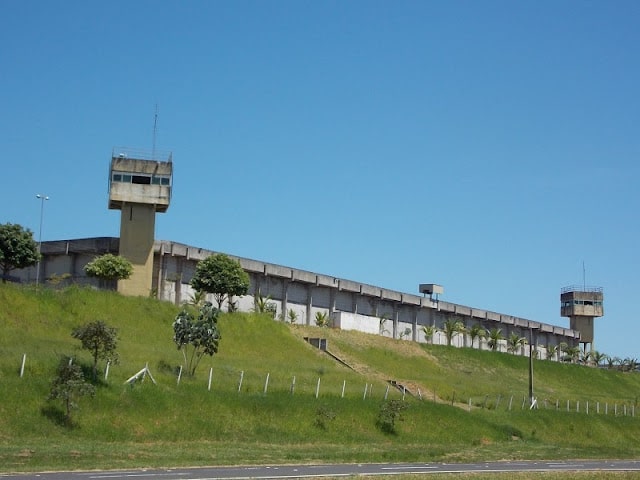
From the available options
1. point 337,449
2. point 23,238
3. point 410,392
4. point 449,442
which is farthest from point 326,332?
point 337,449

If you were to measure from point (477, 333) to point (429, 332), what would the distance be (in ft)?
29.6

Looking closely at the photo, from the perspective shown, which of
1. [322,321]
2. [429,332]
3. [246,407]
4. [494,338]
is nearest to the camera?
[246,407]

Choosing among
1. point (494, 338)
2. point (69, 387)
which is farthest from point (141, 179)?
point (494, 338)

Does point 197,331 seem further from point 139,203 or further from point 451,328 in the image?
point 451,328

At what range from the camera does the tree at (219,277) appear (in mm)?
74688

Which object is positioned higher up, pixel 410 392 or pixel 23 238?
pixel 23 238

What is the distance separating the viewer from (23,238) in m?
64.9

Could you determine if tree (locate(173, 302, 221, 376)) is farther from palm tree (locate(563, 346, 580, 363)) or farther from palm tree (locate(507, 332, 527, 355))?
palm tree (locate(563, 346, 580, 363))

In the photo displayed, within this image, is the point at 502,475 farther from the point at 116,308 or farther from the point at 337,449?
the point at 116,308

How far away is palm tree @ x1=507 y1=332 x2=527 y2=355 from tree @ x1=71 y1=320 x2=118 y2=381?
254 feet

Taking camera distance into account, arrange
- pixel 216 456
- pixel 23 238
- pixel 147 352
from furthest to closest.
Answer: pixel 23 238 < pixel 147 352 < pixel 216 456

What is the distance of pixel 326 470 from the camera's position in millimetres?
31484

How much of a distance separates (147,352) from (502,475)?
1123 inches

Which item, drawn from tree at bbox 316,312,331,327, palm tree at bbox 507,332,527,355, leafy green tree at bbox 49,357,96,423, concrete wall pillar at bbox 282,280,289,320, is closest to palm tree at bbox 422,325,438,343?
palm tree at bbox 507,332,527,355
